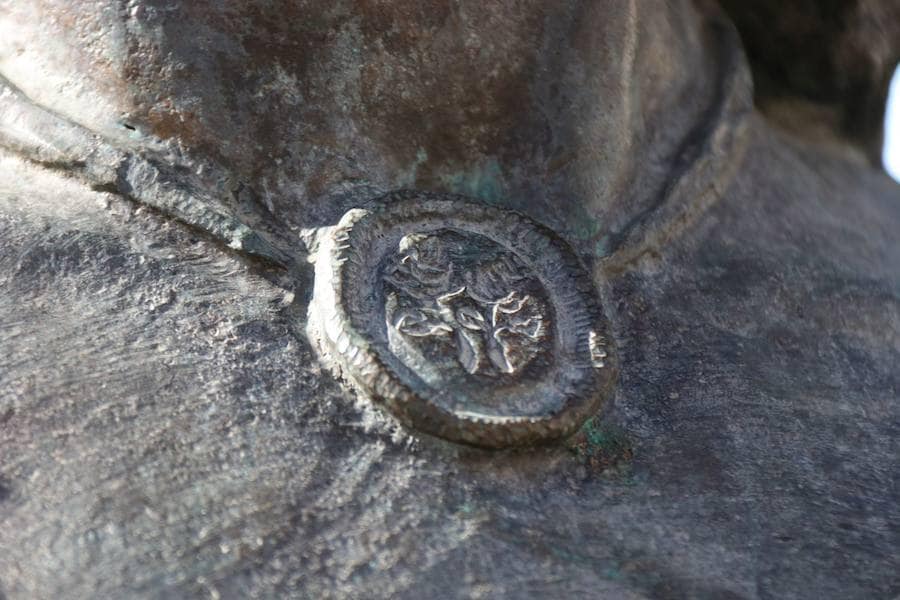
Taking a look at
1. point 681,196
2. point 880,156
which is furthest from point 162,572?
point 880,156

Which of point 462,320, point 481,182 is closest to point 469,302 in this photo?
point 462,320

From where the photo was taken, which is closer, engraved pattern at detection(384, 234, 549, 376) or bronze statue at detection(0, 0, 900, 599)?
bronze statue at detection(0, 0, 900, 599)

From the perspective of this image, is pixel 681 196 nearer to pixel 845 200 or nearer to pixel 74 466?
pixel 845 200

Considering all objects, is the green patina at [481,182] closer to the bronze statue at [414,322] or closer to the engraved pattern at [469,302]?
the bronze statue at [414,322]

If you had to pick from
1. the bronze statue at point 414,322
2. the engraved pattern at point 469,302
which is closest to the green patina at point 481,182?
the bronze statue at point 414,322

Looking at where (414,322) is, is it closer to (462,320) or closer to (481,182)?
(462,320)

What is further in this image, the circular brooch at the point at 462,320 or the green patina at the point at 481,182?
the green patina at the point at 481,182

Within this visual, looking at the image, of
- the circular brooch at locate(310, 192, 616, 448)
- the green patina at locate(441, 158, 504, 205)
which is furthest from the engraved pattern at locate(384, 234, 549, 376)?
Answer: the green patina at locate(441, 158, 504, 205)

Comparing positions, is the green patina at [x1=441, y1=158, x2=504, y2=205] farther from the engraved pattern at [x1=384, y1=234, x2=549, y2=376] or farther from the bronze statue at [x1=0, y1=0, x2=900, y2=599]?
the engraved pattern at [x1=384, y1=234, x2=549, y2=376]
